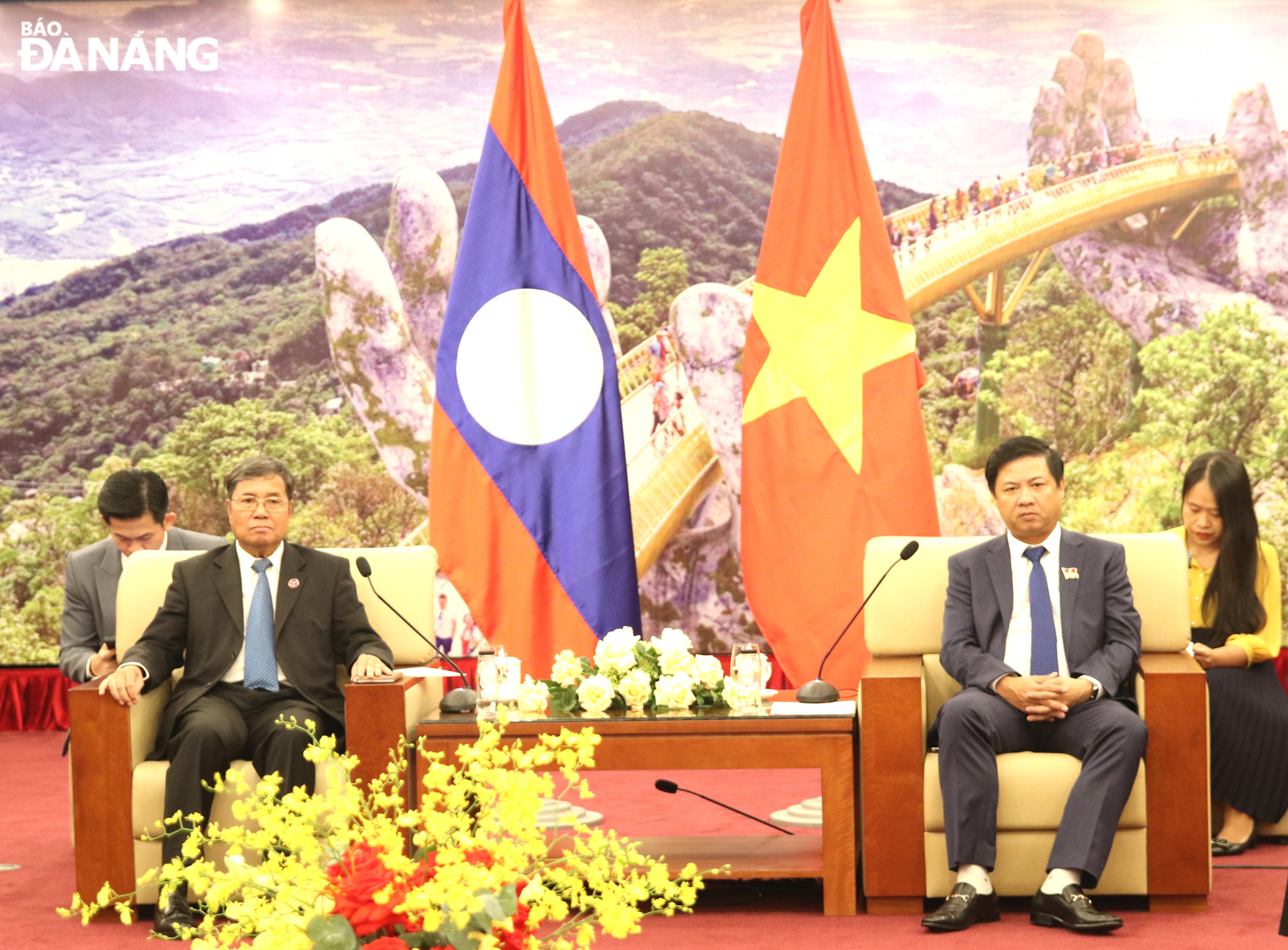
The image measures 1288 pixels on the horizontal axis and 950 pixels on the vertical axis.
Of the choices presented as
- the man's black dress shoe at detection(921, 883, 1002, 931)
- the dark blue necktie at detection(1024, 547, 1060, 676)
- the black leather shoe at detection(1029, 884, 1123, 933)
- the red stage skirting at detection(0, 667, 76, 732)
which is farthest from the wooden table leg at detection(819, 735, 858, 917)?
the red stage skirting at detection(0, 667, 76, 732)

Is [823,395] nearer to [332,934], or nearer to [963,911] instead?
[963,911]

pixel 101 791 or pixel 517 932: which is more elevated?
pixel 517 932

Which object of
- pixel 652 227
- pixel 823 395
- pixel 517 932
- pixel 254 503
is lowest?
pixel 517 932

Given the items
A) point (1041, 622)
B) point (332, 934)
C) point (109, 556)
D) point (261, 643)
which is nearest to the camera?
point (332, 934)

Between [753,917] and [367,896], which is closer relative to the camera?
[367,896]

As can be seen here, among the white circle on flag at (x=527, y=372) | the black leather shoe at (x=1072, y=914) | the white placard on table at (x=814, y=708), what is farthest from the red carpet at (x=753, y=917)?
the white circle on flag at (x=527, y=372)

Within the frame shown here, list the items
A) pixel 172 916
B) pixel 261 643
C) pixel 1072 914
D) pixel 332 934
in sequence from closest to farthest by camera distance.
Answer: pixel 332 934 → pixel 1072 914 → pixel 172 916 → pixel 261 643

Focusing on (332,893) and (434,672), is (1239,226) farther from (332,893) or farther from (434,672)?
(332,893)

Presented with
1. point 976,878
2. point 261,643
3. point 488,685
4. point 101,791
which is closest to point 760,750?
point 976,878

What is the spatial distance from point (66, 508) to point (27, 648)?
0.70 m

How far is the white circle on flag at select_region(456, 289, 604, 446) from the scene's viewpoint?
4.70 metres

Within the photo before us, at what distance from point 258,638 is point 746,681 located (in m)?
1.37

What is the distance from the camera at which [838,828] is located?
344 cm

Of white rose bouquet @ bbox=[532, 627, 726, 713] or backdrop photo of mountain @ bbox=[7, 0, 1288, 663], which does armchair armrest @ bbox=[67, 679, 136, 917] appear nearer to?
white rose bouquet @ bbox=[532, 627, 726, 713]
